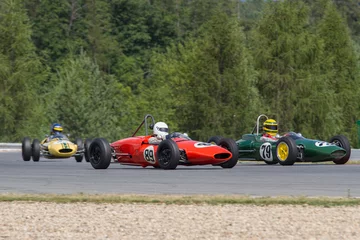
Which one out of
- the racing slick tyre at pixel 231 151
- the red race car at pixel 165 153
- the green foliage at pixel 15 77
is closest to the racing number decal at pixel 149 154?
the red race car at pixel 165 153

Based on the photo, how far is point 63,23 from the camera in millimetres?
93938

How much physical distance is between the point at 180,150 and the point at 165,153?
410mm

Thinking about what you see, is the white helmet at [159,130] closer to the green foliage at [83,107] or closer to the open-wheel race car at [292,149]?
the open-wheel race car at [292,149]

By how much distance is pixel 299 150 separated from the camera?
24312 mm

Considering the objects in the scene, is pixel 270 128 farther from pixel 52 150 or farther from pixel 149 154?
pixel 52 150

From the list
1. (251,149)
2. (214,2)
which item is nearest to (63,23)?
(214,2)

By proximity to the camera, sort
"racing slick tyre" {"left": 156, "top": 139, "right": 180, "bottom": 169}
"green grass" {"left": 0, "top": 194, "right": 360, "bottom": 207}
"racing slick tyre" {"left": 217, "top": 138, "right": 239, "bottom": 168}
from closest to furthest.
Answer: "green grass" {"left": 0, "top": 194, "right": 360, "bottom": 207}
"racing slick tyre" {"left": 156, "top": 139, "right": 180, "bottom": 169}
"racing slick tyre" {"left": 217, "top": 138, "right": 239, "bottom": 168}

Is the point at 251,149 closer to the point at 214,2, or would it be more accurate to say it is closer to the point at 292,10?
the point at 292,10

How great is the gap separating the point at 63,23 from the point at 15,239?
278 feet

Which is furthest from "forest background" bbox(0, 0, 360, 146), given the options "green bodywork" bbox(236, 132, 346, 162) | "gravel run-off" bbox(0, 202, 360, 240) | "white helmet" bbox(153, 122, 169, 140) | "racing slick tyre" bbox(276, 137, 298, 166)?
"gravel run-off" bbox(0, 202, 360, 240)

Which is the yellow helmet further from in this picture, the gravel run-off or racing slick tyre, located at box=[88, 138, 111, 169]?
the gravel run-off

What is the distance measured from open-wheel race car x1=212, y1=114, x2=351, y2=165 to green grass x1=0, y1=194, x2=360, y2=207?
31.3 feet

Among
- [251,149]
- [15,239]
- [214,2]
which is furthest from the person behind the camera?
[214,2]

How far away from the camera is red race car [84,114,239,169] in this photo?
21.9 m
